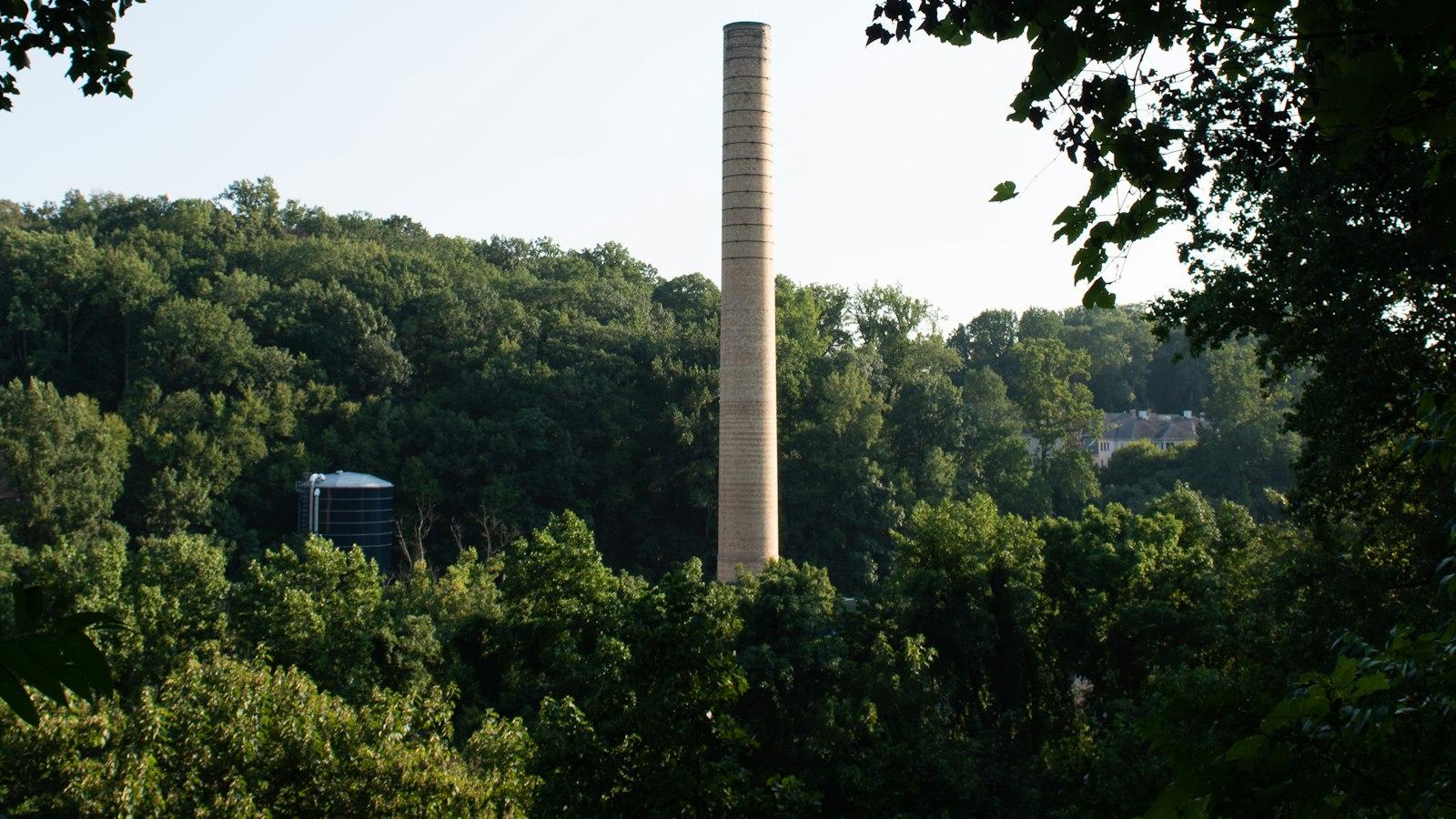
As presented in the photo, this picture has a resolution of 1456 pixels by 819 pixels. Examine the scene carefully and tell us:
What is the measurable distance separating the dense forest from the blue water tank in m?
0.91

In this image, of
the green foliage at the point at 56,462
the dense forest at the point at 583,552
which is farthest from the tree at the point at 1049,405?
the green foliage at the point at 56,462

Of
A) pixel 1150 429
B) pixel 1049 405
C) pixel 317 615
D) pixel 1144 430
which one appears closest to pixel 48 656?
pixel 317 615

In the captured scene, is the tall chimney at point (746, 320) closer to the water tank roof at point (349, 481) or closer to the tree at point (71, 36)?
the water tank roof at point (349, 481)

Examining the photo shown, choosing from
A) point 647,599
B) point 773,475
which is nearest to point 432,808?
point 647,599

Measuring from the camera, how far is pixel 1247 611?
19.8 meters

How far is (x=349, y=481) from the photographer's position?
4000 centimetres

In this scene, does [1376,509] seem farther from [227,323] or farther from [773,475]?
[227,323]

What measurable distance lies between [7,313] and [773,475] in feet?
82.2

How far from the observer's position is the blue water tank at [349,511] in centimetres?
3944

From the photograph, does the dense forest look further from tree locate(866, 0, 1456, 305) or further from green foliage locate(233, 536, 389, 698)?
tree locate(866, 0, 1456, 305)

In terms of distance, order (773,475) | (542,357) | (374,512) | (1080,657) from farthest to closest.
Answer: (542,357) < (374,512) < (773,475) < (1080,657)

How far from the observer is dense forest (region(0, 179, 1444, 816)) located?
46.5 feet

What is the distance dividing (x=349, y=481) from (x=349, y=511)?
792mm

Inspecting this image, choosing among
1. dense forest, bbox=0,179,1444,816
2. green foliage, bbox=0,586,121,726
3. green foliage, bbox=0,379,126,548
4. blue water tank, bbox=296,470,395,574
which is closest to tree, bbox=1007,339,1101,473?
dense forest, bbox=0,179,1444,816
